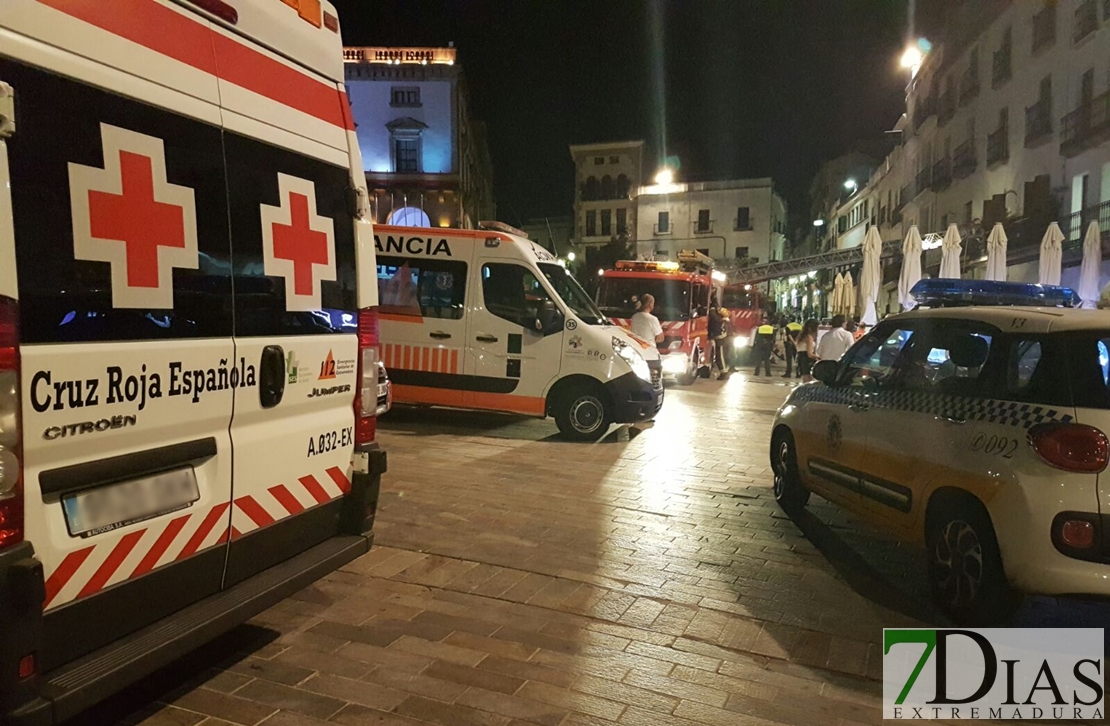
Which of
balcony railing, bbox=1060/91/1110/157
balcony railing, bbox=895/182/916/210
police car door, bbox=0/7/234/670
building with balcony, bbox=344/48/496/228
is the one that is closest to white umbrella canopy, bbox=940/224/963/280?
balcony railing, bbox=1060/91/1110/157

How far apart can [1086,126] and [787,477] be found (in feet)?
68.0

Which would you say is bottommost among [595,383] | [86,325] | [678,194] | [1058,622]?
[1058,622]

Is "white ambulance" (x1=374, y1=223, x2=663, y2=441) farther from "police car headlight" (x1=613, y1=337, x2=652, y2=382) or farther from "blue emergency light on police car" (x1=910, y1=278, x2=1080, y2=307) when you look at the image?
"blue emergency light on police car" (x1=910, y1=278, x2=1080, y2=307)

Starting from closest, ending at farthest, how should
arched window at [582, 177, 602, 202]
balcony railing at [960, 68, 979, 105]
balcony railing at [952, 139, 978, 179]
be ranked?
balcony railing at [952, 139, 978, 179], balcony railing at [960, 68, 979, 105], arched window at [582, 177, 602, 202]

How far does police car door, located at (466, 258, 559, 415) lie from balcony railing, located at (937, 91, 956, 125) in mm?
28352

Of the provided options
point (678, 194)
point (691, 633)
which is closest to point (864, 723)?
point (691, 633)

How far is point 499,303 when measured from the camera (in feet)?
31.4

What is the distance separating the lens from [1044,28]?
23.4 m

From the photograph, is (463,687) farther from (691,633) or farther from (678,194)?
(678,194)

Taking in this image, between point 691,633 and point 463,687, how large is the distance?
1305 mm

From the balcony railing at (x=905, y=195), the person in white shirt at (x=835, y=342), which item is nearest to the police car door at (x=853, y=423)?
the person in white shirt at (x=835, y=342)

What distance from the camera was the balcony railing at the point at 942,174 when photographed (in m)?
30.4

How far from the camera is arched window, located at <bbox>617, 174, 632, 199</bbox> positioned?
6252 centimetres

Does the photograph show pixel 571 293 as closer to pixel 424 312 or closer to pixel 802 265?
pixel 424 312
